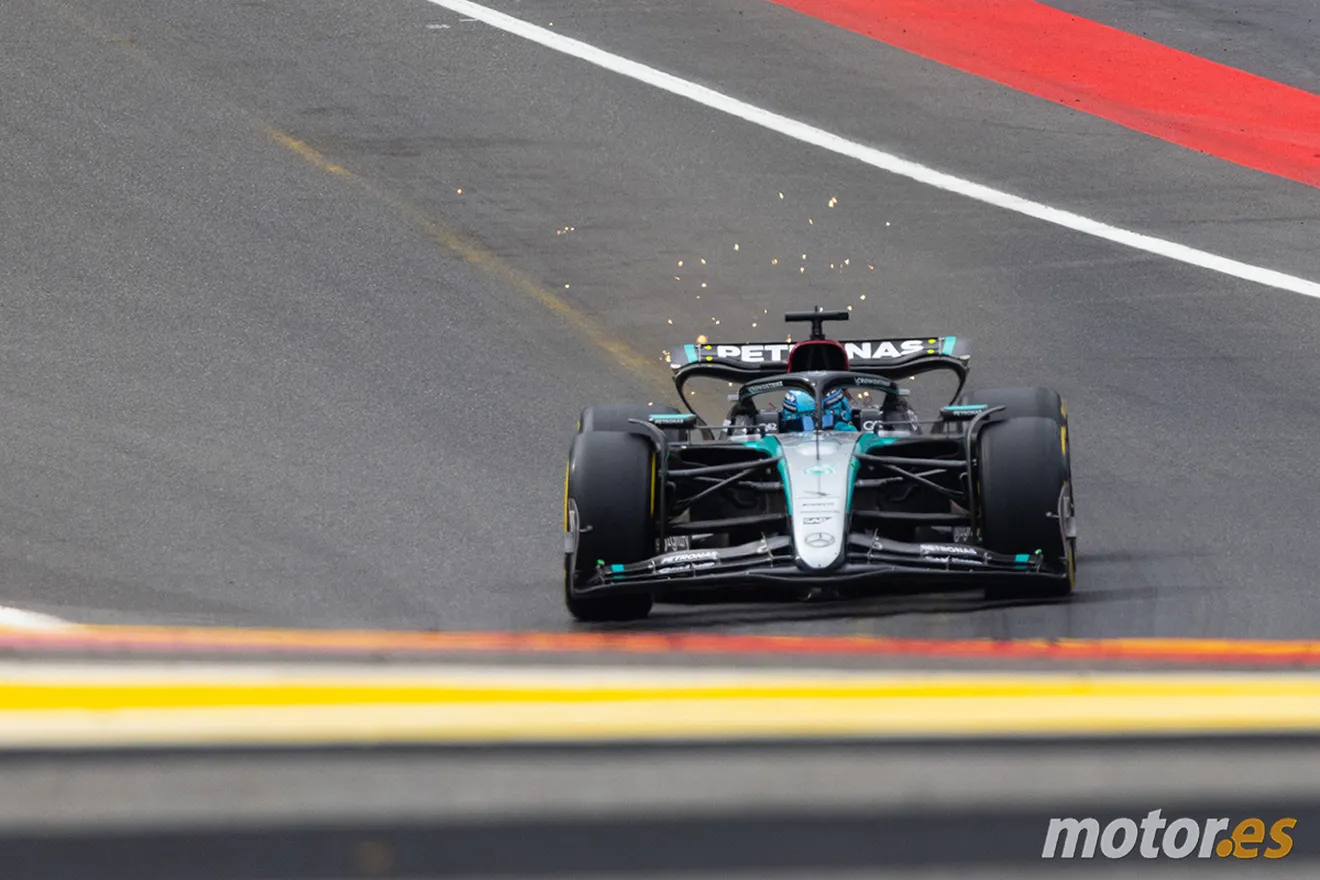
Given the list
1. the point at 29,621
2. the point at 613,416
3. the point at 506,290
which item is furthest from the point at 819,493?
the point at 506,290

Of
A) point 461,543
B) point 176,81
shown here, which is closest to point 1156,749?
point 461,543

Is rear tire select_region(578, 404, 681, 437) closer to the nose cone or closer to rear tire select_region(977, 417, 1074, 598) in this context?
the nose cone

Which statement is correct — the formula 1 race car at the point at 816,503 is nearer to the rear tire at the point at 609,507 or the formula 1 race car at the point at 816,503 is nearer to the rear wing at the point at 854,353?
the rear tire at the point at 609,507

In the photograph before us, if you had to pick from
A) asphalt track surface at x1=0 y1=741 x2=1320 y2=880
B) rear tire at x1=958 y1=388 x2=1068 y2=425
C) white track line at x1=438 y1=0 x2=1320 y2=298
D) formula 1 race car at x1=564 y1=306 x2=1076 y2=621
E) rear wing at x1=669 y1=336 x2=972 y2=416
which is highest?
white track line at x1=438 y1=0 x2=1320 y2=298

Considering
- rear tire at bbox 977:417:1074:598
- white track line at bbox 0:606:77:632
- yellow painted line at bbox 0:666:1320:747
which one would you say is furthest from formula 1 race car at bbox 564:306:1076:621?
yellow painted line at bbox 0:666:1320:747

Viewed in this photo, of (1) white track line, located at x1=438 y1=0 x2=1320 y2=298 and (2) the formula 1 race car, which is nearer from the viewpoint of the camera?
(2) the formula 1 race car

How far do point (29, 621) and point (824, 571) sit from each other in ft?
10.4

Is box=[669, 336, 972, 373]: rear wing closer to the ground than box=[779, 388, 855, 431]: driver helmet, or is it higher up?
higher up

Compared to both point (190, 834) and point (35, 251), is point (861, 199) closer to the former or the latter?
point (35, 251)

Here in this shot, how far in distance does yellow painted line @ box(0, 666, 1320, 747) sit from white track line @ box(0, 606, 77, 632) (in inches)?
193

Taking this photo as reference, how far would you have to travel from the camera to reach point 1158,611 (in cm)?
746

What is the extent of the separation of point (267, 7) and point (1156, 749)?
16.4 metres

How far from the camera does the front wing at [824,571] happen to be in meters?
7.10

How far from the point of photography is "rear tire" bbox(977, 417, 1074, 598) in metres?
7.21
